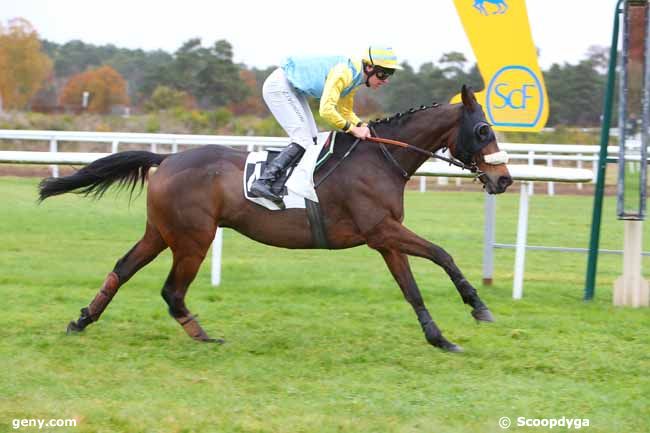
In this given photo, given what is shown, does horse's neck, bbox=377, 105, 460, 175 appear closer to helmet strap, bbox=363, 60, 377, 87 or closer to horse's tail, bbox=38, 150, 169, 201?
helmet strap, bbox=363, 60, 377, 87

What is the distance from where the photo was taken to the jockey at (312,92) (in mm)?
5613

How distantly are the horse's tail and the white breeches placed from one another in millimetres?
903

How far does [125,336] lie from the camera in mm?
5922

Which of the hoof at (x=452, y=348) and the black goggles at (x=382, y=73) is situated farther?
the black goggles at (x=382, y=73)

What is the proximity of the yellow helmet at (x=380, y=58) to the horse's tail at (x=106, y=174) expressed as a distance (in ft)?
5.26

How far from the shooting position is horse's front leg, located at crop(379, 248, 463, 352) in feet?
18.2

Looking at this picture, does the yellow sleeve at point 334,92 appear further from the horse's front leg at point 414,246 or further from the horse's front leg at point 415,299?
the horse's front leg at point 415,299

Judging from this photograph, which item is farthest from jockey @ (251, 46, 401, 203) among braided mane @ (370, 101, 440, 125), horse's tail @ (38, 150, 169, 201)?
horse's tail @ (38, 150, 169, 201)

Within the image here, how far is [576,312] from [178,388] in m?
3.34

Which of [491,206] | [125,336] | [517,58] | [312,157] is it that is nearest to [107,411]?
[125,336]

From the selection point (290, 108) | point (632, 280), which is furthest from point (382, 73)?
point (632, 280)

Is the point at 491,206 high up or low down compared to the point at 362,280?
up

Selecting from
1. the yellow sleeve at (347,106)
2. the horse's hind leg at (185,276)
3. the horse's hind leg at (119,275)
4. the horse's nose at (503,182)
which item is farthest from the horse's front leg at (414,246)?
the horse's hind leg at (119,275)

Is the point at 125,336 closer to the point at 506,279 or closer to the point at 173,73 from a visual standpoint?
the point at 506,279
